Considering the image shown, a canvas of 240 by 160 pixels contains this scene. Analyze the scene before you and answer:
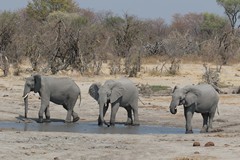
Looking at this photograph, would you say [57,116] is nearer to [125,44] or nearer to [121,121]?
[121,121]

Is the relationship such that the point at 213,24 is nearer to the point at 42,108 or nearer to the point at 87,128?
the point at 42,108

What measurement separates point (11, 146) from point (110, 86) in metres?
6.34

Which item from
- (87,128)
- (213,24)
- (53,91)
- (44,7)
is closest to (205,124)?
(87,128)

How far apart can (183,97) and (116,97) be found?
2101 millimetres

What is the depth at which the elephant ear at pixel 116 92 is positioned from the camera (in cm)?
1783

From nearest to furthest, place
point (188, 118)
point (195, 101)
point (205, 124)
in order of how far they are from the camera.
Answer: point (188, 118)
point (195, 101)
point (205, 124)

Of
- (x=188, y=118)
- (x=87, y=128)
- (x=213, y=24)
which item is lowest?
(x=87, y=128)

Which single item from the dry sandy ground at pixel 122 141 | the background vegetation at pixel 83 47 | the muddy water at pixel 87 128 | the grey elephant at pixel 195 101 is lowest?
the muddy water at pixel 87 128

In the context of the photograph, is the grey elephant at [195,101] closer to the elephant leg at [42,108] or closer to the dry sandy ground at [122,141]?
the dry sandy ground at [122,141]

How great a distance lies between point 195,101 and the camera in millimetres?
16641

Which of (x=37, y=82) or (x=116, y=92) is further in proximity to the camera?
(x=37, y=82)

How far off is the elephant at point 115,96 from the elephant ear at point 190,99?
2078mm

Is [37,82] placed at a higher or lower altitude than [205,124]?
higher

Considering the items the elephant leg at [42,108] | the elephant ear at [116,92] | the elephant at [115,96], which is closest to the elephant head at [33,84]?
the elephant leg at [42,108]
